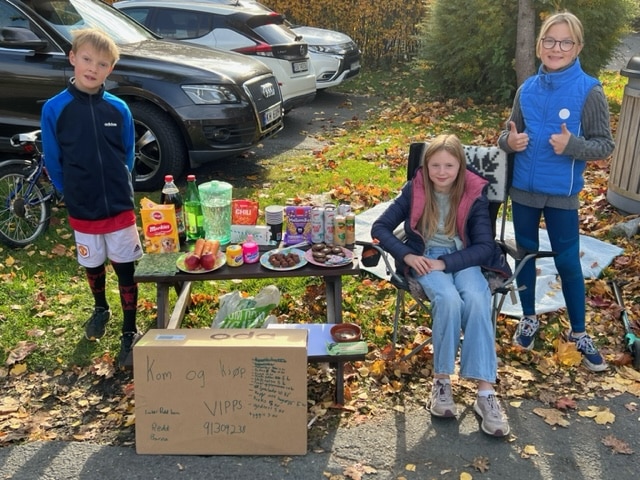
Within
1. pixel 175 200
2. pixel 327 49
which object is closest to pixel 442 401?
pixel 175 200

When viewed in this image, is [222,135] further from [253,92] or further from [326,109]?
[326,109]

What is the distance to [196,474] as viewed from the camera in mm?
3131

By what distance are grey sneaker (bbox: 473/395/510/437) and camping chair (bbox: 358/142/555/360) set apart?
51cm

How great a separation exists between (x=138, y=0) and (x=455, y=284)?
778 centimetres

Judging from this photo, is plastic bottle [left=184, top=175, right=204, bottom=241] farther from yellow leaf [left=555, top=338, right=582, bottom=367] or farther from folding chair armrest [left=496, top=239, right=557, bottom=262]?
yellow leaf [left=555, top=338, right=582, bottom=367]

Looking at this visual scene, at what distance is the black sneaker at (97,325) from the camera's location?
428 centimetres

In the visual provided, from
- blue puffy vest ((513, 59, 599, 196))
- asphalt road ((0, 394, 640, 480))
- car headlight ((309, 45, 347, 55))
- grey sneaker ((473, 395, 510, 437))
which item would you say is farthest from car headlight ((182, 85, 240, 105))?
car headlight ((309, 45, 347, 55))

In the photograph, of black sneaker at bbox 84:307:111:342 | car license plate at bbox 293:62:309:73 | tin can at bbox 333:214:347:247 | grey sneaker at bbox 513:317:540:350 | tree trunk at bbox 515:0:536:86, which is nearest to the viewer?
tin can at bbox 333:214:347:247

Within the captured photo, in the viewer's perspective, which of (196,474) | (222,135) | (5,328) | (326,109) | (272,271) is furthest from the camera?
(326,109)

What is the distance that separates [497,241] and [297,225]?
1202 millimetres

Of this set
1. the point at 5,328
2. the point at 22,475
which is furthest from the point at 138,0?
the point at 22,475

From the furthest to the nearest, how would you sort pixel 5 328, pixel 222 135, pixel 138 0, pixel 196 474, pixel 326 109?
pixel 326 109
pixel 138 0
pixel 222 135
pixel 5 328
pixel 196 474

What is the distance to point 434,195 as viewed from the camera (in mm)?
3768

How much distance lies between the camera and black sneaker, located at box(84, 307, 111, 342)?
14.0 feet
